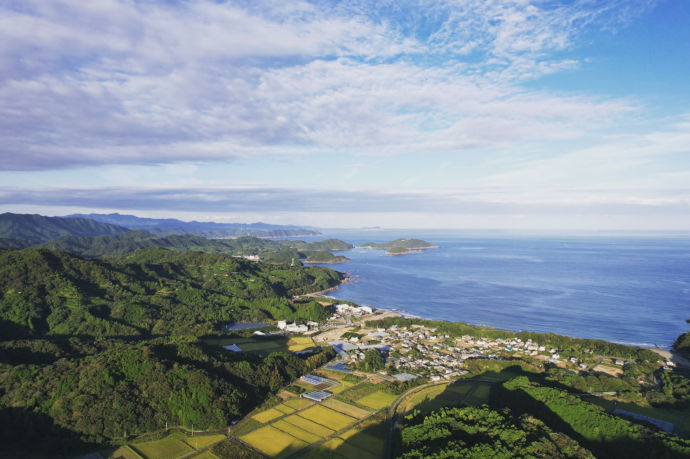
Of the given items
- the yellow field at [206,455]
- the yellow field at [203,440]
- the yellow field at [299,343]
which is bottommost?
the yellow field at [299,343]

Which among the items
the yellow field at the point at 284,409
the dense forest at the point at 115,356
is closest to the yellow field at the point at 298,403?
the yellow field at the point at 284,409

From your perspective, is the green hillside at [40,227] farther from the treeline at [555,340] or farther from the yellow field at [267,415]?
the yellow field at [267,415]

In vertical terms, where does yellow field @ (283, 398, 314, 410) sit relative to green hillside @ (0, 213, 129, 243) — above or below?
below

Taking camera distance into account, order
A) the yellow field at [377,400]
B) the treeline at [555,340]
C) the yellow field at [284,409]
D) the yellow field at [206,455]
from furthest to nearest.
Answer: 1. the treeline at [555,340]
2. the yellow field at [377,400]
3. the yellow field at [284,409]
4. the yellow field at [206,455]

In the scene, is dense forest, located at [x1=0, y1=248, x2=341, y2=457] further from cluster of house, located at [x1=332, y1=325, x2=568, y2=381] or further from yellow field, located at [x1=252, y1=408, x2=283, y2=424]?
cluster of house, located at [x1=332, y1=325, x2=568, y2=381]

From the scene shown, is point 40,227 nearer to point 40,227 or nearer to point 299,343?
point 40,227

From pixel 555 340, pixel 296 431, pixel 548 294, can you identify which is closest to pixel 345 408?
pixel 296 431

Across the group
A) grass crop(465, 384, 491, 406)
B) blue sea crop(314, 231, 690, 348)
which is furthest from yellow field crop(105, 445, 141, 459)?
blue sea crop(314, 231, 690, 348)
